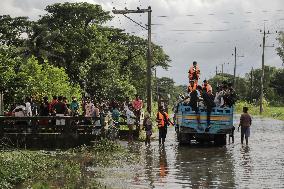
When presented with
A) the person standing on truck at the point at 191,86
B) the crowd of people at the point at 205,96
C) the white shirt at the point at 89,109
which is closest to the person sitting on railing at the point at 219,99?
the crowd of people at the point at 205,96

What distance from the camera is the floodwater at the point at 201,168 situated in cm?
1442

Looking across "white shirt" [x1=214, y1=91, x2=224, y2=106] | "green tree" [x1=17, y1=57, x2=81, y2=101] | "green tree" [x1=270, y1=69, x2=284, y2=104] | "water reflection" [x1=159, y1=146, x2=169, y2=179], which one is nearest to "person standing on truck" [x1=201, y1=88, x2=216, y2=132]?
"white shirt" [x1=214, y1=91, x2=224, y2=106]

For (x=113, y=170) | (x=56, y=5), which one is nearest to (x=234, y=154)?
(x=113, y=170)

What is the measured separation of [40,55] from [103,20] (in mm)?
14412

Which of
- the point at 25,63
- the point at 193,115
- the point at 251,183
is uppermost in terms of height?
the point at 25,63

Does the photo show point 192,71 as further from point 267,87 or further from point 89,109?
point 267,87

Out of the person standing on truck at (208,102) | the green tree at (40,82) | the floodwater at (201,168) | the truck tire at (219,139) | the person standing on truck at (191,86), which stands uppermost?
the green tree at (40,82)

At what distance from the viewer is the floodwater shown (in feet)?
47.3

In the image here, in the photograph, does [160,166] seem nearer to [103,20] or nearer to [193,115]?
[193,115]

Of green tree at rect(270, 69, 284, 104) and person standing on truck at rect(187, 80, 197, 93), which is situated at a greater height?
green tree at rect(270, 69, 284, 104)

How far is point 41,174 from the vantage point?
15492 millimetres

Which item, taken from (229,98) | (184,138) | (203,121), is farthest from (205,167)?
(184,138)

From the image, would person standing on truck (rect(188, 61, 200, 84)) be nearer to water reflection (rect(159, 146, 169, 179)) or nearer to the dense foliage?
water reflection (rect(159, 146, 169, 179))

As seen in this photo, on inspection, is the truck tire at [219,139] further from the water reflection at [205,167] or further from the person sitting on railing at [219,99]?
the person sitting on railing at [219,99]
